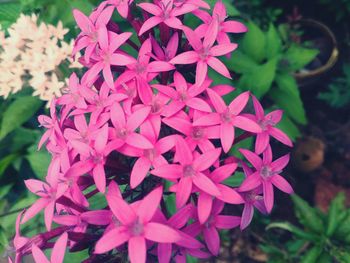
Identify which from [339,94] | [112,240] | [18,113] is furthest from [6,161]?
[339,94]

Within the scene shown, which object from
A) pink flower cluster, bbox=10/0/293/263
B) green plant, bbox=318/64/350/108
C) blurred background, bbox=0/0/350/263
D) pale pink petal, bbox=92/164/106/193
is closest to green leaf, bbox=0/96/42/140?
blurred background, bbox=0/0/350/263

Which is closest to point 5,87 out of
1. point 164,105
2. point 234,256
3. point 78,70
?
point 78,70

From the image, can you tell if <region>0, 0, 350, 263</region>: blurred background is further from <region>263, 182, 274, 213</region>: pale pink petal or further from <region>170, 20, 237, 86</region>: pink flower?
<region>170, 20, 237, 86</region>: pink flower

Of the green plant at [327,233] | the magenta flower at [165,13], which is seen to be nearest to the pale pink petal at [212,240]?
the magenta flower at [165,13]

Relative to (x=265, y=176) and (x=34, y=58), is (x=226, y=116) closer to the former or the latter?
(x=265, y=176)

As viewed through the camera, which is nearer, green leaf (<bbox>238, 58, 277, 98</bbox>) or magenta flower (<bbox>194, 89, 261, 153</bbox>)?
magenta flower (<bbox>194, 89, 261, 153</bbox>)

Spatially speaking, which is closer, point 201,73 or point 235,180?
point 201,73
